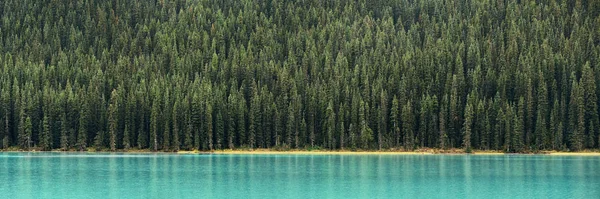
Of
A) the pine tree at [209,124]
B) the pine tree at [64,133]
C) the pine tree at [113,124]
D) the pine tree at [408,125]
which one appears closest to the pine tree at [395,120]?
the pine tree at [408,125]

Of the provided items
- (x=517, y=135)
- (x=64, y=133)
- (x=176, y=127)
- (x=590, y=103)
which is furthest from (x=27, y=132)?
(x=590, y=103)

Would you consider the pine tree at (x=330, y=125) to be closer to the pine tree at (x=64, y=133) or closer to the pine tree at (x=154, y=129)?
the pine tree at (x=154, y=129)

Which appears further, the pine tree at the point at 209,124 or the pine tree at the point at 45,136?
the pine tree at the point at 45,136

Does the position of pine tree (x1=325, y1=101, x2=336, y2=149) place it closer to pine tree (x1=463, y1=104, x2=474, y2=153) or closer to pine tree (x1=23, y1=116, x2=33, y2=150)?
pine tree (x1=463, y1=104, x2=474, y2=153)

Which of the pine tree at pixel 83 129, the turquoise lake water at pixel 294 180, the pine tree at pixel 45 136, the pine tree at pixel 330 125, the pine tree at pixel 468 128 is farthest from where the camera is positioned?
the pine tree at pixel 45 136

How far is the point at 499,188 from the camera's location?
278ft

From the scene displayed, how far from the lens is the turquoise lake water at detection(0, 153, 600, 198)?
255 ft

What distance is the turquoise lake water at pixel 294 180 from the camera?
3061 inches

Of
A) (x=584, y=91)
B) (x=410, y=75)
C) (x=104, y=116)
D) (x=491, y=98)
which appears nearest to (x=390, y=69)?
(x=410, y=75)

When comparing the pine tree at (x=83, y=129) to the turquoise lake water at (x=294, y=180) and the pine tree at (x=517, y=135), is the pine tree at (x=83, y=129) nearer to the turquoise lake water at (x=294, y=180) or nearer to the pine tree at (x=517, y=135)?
the turquoise lake water at (x=294, y=180)

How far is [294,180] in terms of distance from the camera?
A: 9138cm

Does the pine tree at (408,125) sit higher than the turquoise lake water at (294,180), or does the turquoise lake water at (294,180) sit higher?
the pine tree at (408,125)

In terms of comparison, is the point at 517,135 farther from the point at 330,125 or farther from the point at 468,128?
the point at 330,125

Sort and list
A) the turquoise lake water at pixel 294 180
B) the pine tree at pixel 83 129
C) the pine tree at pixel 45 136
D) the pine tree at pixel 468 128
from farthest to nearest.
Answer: the pine tree at pixel 45 136, the pine tree at pixel 83 129, the pine tree at pixel 468 128, the turquoise lake water at pixel 294 180
